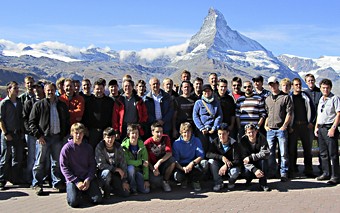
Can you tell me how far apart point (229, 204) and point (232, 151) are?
1572 mm

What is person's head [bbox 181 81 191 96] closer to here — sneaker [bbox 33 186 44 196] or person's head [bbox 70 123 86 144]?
person's head [bbox 70 123 86 144]

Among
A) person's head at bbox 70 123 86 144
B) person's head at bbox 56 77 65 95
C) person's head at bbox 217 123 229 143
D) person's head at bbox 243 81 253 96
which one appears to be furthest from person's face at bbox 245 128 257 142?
person's head at bbox 56 77 65 95

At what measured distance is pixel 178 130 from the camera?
9883 millimetres

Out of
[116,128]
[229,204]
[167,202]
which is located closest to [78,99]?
[116,128]

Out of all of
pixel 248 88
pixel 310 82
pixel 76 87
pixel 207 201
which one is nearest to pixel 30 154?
pixel 76 87

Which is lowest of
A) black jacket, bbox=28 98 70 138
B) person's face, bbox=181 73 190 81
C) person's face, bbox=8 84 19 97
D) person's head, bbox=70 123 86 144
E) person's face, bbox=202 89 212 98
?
person's head, bbox=70 123 86 144

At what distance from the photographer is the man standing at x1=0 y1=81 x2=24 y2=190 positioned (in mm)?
8953

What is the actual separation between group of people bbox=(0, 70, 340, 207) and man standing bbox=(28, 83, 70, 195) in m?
0.02

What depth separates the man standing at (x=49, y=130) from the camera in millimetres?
8586

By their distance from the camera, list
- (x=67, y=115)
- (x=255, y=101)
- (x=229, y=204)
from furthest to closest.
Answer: (x=255, y=101) < (x=67, y=115) < (x=229, y=204)

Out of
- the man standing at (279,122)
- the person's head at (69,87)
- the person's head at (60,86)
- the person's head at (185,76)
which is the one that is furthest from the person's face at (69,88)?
the man standing at (279,122)

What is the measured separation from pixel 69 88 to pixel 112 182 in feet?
7.95

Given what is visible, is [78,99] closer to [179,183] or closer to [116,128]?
[116,128]

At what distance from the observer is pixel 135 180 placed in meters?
8.52
